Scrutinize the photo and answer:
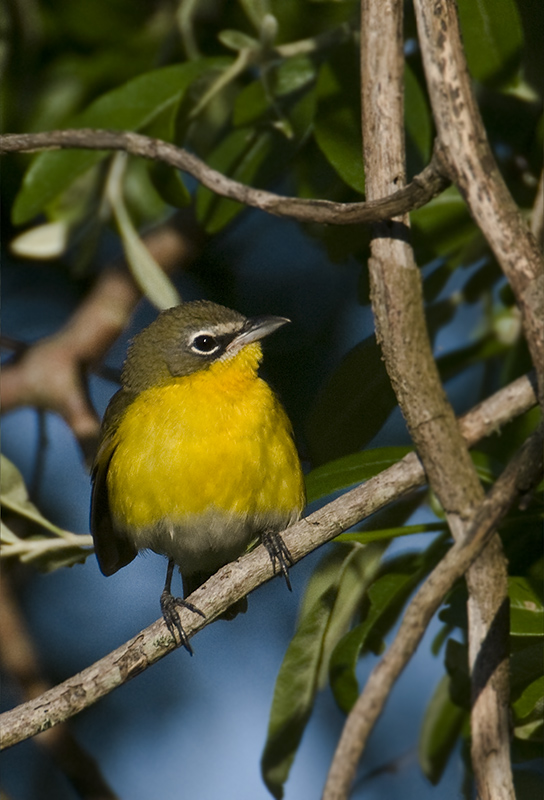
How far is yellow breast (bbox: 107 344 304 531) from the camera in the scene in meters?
1.69

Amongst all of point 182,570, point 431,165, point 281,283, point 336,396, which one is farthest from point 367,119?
point 182,570

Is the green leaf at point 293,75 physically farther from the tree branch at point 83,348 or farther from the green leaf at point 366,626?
the green leaf at point 366,626

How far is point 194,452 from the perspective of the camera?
5.54ft

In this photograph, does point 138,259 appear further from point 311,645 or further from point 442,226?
point 311,645

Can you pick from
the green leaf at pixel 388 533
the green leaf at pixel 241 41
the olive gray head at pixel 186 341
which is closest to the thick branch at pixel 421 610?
the green leaf at pixel 388 533

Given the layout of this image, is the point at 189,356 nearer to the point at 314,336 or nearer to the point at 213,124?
the point at 314,336

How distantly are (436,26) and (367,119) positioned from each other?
0.16 metres

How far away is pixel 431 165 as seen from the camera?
3.70 ft

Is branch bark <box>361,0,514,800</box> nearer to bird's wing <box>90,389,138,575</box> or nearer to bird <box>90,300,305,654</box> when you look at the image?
bird <box>90,300,305,654</box>

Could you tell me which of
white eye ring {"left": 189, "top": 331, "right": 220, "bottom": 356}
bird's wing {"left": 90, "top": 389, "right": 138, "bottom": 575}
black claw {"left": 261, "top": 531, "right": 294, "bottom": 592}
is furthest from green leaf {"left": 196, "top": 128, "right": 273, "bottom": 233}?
black claw {"left": 261, "top": 531, "right": 294, "bottom": 592}

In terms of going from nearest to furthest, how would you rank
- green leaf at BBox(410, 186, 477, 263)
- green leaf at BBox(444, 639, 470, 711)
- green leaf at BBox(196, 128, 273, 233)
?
green leaf at BBox(444, 639, 470, 711) < green leaf at BBox(410, 186, 477, 263) < green leaf at BBox(196, 128, 273, 233)

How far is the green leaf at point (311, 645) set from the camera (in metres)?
1.50

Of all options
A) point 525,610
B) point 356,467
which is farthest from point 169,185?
point 525,610

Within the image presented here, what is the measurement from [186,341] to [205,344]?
0.16 feet
